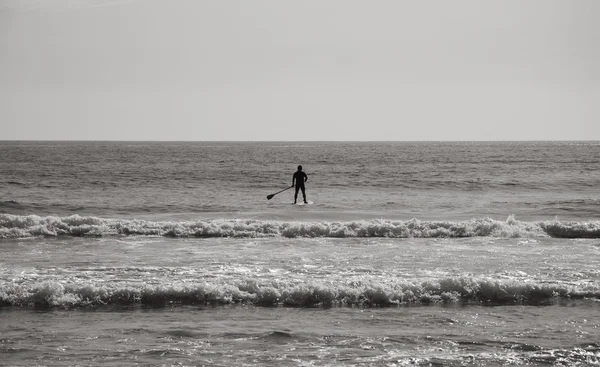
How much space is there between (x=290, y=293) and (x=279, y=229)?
8.99m

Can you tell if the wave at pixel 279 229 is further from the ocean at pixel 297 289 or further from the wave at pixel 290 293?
the wave at pixel 290 293

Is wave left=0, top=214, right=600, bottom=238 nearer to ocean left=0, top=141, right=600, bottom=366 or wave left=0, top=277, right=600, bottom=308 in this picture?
ocean left=0, top=141, right=600, bottom=366

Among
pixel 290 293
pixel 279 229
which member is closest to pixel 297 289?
pixel 290 293

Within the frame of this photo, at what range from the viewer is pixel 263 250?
16391mm

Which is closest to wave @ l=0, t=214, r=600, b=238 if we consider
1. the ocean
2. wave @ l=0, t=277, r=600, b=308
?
the ocean

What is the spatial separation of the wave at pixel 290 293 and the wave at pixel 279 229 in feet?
26.4

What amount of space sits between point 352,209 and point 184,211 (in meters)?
6.92

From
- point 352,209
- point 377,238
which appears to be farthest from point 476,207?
point 377,238

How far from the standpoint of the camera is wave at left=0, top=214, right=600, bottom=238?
19.3 meters

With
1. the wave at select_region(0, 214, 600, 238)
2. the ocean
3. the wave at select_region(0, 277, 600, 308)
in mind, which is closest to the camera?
the ocean

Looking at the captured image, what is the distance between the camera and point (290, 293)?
1088cm

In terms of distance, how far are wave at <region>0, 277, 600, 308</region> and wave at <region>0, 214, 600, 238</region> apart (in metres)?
8.06

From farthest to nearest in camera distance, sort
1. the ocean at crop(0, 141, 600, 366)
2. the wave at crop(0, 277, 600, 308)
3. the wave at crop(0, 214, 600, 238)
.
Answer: the wave at crop(0, 214, 600, 238), the wave at crop(0, 277, 600, 308), the ocean at crop(0, 141, 600, 366)

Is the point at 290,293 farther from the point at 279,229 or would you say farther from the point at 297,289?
the point at 279,229
